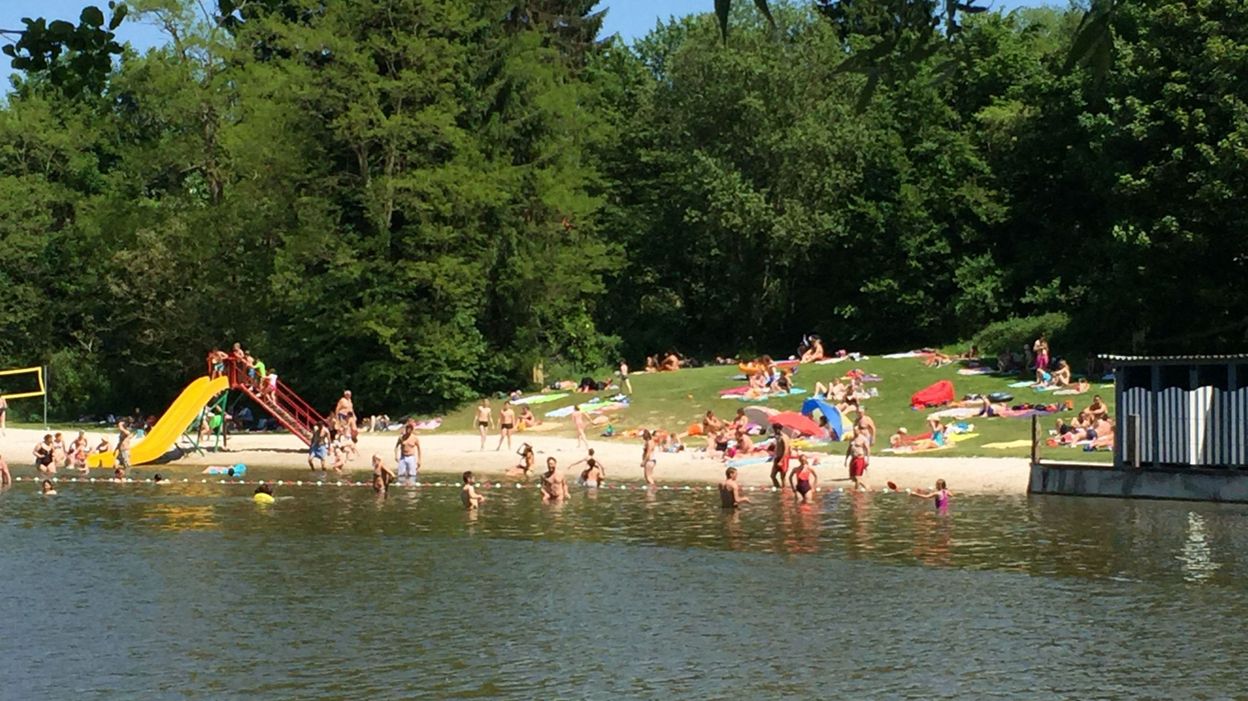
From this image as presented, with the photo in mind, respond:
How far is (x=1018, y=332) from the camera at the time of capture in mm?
47750

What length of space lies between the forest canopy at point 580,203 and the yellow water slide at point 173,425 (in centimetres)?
820

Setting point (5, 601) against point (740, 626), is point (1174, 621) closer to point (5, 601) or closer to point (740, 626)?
point (740, 626)

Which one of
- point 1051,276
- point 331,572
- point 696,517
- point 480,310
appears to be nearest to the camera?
point 331,572

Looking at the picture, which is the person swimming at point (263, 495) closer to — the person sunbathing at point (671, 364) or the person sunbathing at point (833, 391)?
the person sunbathing at point (833, 391)

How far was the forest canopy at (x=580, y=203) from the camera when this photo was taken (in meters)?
44.6

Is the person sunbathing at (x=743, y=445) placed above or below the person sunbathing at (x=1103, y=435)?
below

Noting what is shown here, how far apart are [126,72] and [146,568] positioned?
42.8 m

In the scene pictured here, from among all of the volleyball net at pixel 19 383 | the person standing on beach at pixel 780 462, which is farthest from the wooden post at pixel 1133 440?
the volleyball net at pixel 19 383

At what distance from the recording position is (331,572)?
76.3 ft

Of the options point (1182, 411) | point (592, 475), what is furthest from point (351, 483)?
point (1182, 411)

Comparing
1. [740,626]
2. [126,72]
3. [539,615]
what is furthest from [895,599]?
[126,72]

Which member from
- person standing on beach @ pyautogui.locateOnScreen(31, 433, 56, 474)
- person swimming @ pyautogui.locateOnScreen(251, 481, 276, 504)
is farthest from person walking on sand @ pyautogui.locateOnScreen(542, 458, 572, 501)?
person standing on beach @ pyautogui.locateOnScreen(31, 433, 56, 474)

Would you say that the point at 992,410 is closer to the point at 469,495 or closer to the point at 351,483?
the point at 469,495

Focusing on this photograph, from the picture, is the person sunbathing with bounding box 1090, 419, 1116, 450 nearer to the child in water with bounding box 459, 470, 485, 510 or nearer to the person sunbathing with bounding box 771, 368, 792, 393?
the person sunbathing with bounding box 771, 368, 792, 393
